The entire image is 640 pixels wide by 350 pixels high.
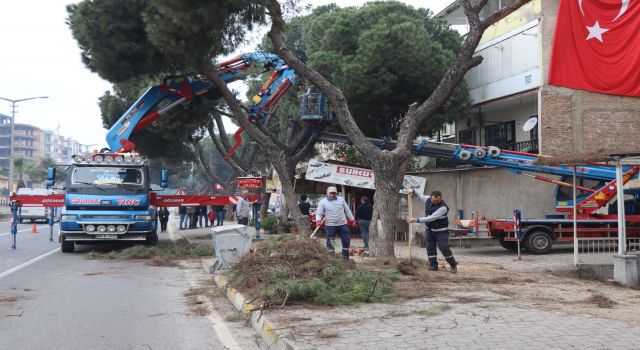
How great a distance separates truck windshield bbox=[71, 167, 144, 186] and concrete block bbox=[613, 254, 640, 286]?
12.4 metres

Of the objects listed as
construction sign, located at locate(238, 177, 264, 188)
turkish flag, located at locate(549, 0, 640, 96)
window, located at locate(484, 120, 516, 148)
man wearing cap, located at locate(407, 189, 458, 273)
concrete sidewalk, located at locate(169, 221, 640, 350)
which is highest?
turkish flag, located at locate(549, 0, 640, 96)

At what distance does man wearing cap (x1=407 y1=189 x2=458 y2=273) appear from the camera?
1098 centimetres

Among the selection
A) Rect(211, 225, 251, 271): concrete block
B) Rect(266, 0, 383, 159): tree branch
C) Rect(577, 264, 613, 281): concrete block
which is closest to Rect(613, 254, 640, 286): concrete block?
Rect(577, 264, 613, 281): concrete block

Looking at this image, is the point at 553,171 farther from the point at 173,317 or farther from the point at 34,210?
the point at 34,210

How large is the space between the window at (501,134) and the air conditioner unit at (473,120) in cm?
62

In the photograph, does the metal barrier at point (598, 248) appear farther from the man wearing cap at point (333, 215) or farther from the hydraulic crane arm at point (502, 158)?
the man wearing cap at point (333, 215)

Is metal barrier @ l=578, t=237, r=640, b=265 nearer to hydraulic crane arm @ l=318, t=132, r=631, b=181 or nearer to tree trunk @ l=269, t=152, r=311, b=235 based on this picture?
hydraulic crane arm @ l=318, t=132, r=631, b=181

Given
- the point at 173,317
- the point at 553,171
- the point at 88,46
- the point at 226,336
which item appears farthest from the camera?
the point at 88,46

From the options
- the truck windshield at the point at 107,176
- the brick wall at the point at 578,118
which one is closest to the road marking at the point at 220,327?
the truck windshield at the point at 107,176

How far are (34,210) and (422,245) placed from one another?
2781cm

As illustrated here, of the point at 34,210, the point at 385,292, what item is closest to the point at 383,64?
the point at 385,292

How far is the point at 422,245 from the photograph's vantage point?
62.9 feet

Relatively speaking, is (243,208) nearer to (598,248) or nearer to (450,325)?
(598,248)

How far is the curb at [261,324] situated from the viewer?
5.68 meters
